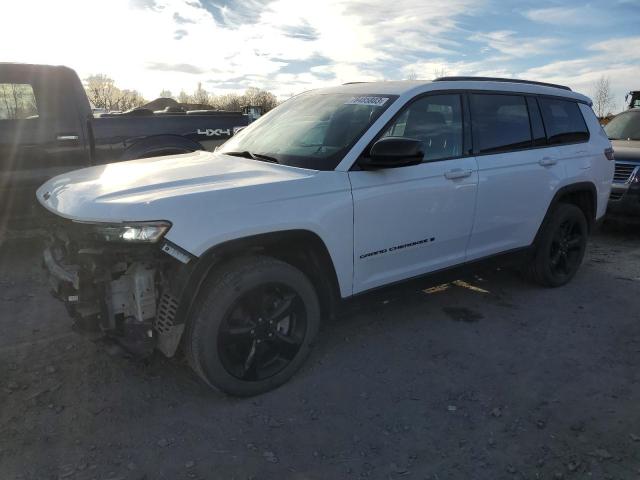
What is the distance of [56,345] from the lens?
3.66 m

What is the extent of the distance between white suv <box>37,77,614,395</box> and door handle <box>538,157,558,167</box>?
0.05 ft

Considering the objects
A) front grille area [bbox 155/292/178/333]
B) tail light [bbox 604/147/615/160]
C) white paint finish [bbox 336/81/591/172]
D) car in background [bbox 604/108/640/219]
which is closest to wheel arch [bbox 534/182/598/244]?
tail light [bbox 604/147/615/160]

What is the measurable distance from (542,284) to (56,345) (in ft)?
13.9

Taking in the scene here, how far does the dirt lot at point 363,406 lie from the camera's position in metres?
2.56

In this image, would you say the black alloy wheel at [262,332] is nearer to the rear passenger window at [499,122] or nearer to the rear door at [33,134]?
the rear passenger window at [499,122]

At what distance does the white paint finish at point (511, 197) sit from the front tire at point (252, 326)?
1623 mm

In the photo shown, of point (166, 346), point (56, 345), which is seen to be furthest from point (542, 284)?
point (56, 345)

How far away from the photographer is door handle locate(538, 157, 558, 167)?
4438mm

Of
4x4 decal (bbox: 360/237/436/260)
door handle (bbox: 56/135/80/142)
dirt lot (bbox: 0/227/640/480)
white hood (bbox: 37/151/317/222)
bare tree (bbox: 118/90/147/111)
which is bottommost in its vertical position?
dirt lot (bbox: 0/227/640/480)

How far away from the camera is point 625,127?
8.49 m

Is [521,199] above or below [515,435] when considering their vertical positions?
above

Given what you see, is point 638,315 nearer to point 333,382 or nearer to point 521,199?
point 521,199

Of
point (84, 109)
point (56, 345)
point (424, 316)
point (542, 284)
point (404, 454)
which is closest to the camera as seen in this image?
point (404, 454)

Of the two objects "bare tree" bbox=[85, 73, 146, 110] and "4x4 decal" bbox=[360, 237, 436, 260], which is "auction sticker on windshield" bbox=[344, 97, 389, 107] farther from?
"bare tree" bbox=[85, 73, 146, 110]
